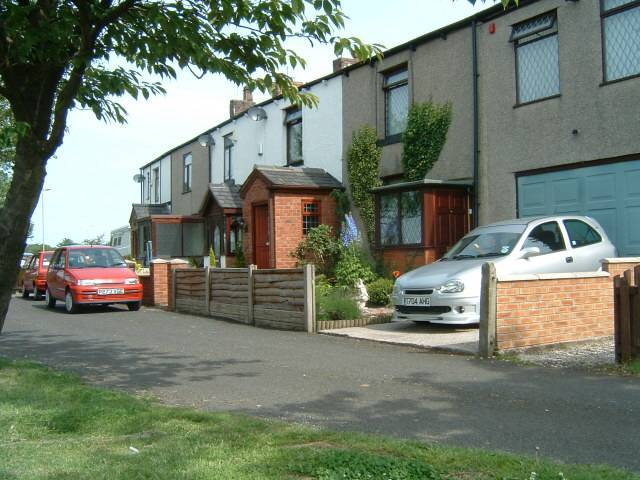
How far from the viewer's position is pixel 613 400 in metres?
6.46

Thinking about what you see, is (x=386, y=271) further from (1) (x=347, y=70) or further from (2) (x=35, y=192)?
(2) (x=35, y=192)

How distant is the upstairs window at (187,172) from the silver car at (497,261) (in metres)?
23.4

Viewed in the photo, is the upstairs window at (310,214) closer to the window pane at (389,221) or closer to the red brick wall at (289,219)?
the red brick wall at (289,219)

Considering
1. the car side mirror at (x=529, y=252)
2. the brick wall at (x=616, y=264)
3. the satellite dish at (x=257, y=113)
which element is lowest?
the brick wall at (x=616, y=264)

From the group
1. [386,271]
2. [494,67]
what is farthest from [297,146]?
[494,67]

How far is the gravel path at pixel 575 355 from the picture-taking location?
27.6ft

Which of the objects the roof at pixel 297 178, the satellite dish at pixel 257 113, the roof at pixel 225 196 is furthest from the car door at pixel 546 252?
the roof at pixel 225 196

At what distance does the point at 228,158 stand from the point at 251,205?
7.57 m

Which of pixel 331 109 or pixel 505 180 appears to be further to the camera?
pixel 331 109

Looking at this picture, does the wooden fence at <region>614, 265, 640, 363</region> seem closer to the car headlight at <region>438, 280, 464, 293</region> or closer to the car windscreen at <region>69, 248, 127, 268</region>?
the car headlight at <region>438, 280, 464, 293</region>

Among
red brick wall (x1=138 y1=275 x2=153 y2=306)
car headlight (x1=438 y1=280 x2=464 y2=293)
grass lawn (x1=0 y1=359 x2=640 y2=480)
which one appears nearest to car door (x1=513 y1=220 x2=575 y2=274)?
car headlight (x1=438 y1=280 x2=464 y2=293)

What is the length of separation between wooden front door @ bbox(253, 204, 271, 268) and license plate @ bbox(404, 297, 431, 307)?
11.0 m

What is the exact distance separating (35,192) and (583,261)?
28.4 feet

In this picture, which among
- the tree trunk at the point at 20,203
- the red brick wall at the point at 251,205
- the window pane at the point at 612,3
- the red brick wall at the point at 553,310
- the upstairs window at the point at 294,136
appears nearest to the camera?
the tree trunk at the point at 20,203
